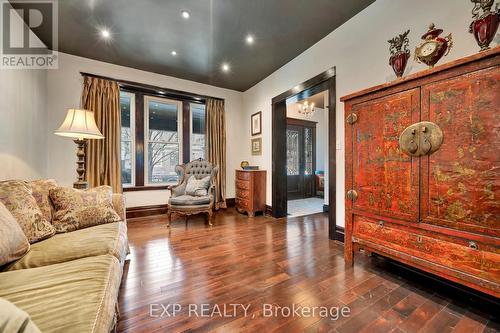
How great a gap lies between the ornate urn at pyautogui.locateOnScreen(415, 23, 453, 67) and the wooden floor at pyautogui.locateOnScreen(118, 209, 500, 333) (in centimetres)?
174

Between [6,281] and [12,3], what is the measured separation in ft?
9.75

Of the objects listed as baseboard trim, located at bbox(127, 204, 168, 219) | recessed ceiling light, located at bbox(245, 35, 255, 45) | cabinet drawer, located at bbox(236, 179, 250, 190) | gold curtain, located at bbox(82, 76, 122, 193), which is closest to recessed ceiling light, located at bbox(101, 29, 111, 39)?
gold curtain, located at bbox(82, 76, 122, 193)

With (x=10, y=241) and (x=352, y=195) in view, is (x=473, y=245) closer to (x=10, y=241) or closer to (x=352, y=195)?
(x=352, y=195)

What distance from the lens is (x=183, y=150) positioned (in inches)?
170

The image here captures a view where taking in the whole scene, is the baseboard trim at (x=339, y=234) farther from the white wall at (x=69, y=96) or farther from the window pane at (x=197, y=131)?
the white wall at (x=69, y=96)

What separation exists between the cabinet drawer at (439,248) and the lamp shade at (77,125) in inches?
122

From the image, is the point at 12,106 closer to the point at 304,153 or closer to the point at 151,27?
the point at 151,27

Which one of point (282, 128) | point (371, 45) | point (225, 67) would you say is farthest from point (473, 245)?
point (225, 67)

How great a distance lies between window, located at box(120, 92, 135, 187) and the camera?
12.5 feet

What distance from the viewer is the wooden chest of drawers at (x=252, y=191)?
3824 mm

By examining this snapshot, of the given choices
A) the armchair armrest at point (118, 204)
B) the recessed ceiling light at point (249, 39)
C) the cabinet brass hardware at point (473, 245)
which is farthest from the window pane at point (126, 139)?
the cabinet brass hardware at point (473, 245)

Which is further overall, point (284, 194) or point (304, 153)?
point (304, 153)

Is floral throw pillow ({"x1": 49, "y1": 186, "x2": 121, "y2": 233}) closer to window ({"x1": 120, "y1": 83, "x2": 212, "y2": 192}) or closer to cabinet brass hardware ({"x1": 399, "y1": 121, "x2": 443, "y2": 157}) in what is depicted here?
window ({"x1": 120, "y1": 83, "x2": 212, "y2": 192})

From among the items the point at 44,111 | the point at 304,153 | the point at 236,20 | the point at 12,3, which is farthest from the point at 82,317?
the point at 304,153
